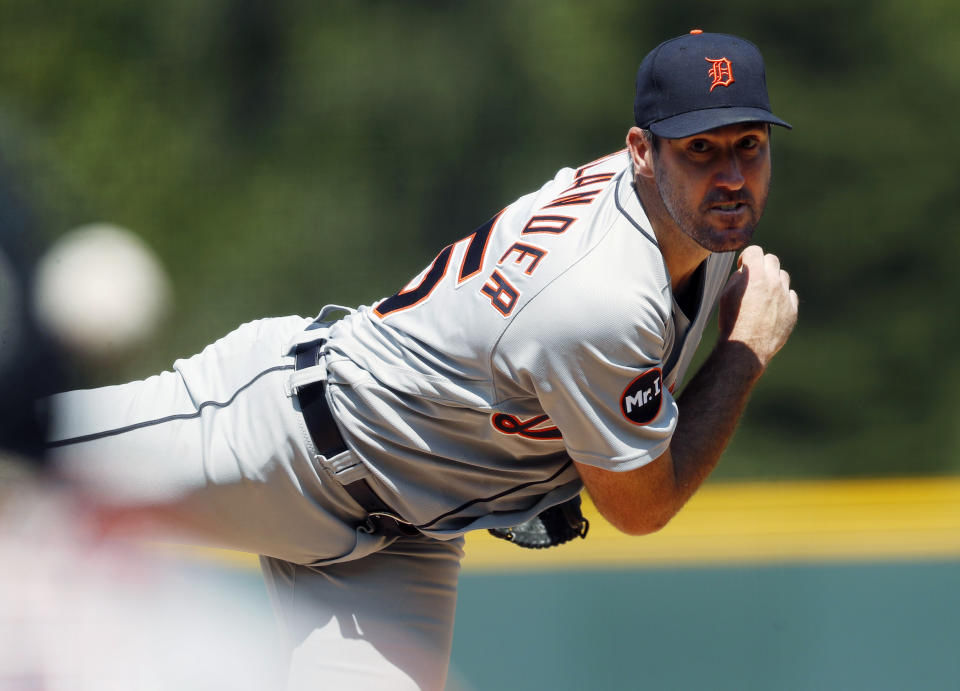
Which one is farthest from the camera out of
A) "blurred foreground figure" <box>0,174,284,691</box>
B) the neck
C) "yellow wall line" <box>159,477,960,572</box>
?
"yellow wall line" <box>159,477,960,572</box>

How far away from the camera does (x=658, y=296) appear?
1.66 meters

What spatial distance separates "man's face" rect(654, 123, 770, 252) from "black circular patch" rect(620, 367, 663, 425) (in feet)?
0.69

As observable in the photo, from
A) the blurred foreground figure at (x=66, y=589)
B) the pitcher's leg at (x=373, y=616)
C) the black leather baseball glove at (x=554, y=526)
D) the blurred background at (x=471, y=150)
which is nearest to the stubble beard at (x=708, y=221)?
the black leather baseball glove at (x=554, y=526)

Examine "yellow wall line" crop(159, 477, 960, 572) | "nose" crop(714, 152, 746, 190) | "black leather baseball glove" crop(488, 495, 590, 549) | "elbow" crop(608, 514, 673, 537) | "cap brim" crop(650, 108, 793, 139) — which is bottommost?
"yellow wall line" crop(159, 477, 960, 572)

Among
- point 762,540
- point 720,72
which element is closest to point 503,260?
point 720,72

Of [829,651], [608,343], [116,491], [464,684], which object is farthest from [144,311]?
[829,651]

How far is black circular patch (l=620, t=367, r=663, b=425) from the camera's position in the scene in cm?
167

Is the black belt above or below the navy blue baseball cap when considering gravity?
below

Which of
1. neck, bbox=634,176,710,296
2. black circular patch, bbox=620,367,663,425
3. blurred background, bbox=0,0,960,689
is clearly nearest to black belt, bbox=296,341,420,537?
black circular patch, bbox=620,367,663,425

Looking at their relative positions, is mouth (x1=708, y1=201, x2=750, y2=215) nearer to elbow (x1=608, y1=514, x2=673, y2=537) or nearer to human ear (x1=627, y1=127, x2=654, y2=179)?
human ear (x1=627, y1=127, x2=654, y2=179)

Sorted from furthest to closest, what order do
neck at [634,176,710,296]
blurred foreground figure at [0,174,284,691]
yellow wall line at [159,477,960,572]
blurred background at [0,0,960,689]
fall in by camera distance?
1. blurred background at [0,0,960,689]
2. yellow wall line at [159,477,960,572]
3. neck at [634,176,710,296]
4. blurred foreground figure at [0,174,284,691]

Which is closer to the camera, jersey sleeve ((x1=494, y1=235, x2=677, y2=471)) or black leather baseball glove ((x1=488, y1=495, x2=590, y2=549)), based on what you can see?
jersey sleeve ((x1=494, y1=235, x2=677, y2=471))

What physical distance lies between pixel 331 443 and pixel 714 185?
0.73 m

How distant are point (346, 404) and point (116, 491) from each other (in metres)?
0.50
